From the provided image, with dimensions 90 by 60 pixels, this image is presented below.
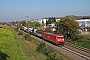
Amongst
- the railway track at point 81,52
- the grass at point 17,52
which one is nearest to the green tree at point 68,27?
the railway track at point 81,52

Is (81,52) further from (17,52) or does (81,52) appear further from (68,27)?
(68,27)

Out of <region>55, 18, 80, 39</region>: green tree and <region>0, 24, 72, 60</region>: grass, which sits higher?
<region>0, 24, 72, 60</region>: grass

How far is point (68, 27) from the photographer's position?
50625mm

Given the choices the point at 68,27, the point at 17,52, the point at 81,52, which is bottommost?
the point at 81,52

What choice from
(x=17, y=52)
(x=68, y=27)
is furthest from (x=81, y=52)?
(x=68, y=27)

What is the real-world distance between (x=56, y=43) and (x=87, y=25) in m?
39.7

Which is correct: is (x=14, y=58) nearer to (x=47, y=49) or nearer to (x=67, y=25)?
(x=47, y=49)

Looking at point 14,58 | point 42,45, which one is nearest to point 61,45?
point 42,45

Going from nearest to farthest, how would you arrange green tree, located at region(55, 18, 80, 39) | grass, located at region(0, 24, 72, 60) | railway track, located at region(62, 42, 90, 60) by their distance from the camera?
grass, located at region(0, 24, 72, 60) → railway track, located at region(62, 42, 90, 60) → green tree, located at region(55, 18, 80, 39)

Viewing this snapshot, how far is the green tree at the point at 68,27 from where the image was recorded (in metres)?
49.8

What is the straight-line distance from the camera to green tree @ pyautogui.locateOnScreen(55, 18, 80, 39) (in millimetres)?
49772

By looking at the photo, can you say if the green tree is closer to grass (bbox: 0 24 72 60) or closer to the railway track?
the railway track

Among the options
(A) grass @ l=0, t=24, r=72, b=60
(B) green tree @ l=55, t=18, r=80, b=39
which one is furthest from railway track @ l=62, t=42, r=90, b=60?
(B) green tree @ l=55, t=18, r=80, b=39

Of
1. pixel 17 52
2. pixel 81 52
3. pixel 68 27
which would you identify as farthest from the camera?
pixel 68 27
